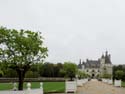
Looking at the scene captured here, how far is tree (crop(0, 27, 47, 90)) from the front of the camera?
1057 inches

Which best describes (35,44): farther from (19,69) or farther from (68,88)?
(68,88)

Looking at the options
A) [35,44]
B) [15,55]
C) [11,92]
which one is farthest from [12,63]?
[11,92]

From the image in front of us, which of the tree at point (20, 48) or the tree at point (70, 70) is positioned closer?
the tree at point (20, 48)

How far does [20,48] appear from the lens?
89.0 feet

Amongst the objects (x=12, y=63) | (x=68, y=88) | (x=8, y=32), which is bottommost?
(x=68, y=88)

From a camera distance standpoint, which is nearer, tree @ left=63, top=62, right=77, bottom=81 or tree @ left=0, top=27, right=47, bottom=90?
tree @ left=0, top=27, right=47, bottom=90

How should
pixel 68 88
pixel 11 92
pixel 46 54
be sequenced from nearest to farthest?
pixel 11 92, pixel 46 54, pixel 68 88

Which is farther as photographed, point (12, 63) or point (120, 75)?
point (120, 75)

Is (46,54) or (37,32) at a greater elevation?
(37,32)

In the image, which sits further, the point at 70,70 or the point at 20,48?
the point at 70,70

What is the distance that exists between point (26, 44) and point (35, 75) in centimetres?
7425

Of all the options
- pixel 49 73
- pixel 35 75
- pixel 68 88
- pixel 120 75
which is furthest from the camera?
pixel 49 73

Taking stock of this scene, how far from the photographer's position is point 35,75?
100688 millimetres

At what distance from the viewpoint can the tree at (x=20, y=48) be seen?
26844 mm
